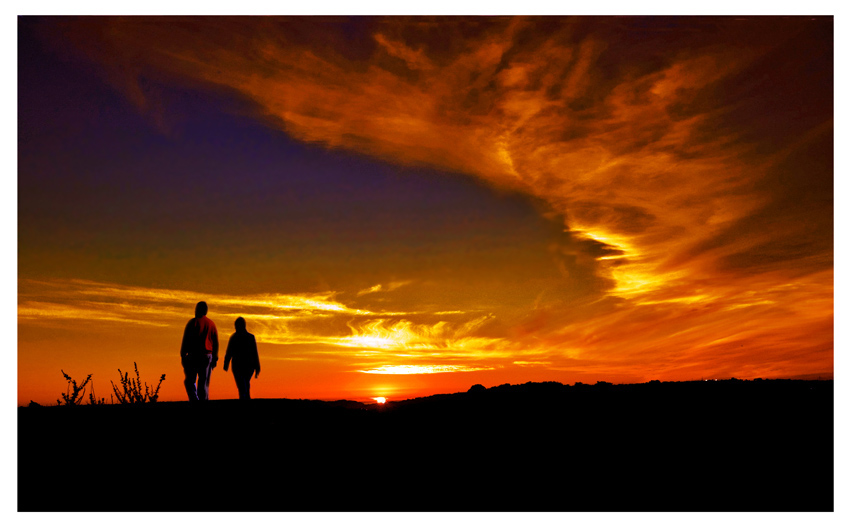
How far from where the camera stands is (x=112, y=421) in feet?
30.0

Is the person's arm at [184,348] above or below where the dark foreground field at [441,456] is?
above

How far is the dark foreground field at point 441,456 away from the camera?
6.83 metres

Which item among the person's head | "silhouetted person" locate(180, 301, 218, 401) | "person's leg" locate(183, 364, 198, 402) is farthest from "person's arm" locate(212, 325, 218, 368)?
"person's leg" locate(183, 364, 198, 402)

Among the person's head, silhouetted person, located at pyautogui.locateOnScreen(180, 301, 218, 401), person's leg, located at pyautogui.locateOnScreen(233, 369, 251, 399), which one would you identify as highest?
the person's head

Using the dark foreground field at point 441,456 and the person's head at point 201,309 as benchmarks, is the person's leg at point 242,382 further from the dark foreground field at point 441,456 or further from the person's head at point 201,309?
A: the dark foreground field at point 441,456

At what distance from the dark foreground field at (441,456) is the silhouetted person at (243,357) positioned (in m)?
1.88

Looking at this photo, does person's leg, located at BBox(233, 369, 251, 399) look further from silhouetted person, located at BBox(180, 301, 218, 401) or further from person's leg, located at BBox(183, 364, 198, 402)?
person's leg, located at BBox(183, 364, 198, 402)

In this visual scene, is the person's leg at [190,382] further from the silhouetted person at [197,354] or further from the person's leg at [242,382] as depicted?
the person's leg at [242,382]

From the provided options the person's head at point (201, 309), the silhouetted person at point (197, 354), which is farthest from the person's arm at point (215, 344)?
the person's head at point (201, 309)

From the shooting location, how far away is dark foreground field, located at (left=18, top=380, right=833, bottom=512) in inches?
269

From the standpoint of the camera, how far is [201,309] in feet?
38.1

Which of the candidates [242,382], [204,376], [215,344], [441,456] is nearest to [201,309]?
[215,344]

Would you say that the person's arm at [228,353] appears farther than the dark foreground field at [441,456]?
Yes

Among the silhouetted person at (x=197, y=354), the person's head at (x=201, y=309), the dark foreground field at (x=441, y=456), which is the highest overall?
the person's head at (x=201, y=309)
